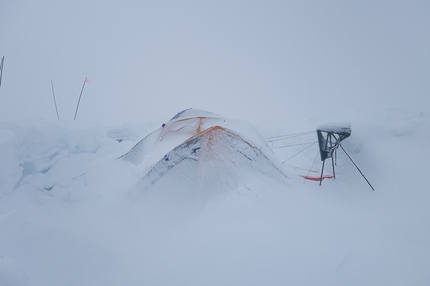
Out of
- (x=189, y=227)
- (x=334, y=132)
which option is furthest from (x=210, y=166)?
(x=334, y=132)

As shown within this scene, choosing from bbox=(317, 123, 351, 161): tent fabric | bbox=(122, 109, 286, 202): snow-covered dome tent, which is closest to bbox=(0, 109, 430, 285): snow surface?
bbox=(122, 109, 286, 202): snow-covered dome tent

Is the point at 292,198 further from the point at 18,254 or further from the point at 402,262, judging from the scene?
the point at 18,254

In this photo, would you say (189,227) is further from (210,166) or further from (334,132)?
(334,132)

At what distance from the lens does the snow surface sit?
2.47 metres

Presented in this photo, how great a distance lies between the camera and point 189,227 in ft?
11.0

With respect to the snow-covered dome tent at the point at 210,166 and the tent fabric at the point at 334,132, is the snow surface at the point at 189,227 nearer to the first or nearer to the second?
the snow-covered dome tent at the point at 210,166

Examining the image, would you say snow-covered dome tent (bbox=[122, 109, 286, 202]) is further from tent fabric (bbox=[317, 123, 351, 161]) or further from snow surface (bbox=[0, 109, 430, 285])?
tent fabric (bbox=[317, 123, 351, 161])

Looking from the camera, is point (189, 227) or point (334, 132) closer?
point (189, 227)

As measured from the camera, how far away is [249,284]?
230 centimetres

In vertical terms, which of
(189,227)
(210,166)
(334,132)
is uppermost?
(210,166)

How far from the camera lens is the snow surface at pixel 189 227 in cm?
247

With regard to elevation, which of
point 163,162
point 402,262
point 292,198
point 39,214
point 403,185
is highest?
point 163,162

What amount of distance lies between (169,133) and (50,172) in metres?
3.20

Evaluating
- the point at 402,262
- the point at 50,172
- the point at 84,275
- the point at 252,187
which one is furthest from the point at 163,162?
the point at 402,262
